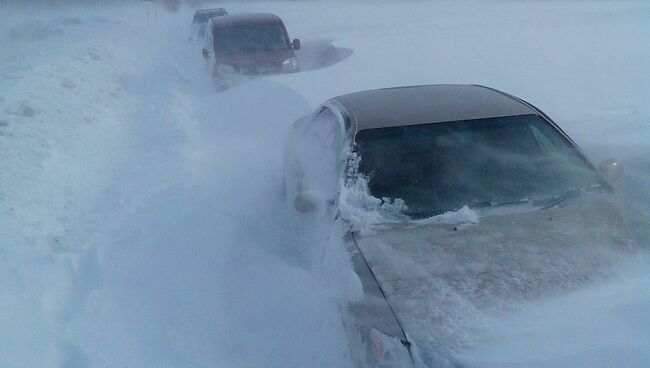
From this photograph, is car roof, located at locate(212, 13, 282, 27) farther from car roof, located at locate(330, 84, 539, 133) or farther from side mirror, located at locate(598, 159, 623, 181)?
side mirror, located at locate(598, 159, 623, 181)

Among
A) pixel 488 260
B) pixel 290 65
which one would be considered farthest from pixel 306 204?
pixel 290 65

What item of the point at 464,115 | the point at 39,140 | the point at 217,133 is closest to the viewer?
the point at 464,115

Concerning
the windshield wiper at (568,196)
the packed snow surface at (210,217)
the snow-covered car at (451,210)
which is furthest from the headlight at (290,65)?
the windshield wiper at (568,196)

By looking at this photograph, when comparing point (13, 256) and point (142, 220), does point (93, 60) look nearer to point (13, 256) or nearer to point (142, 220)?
point (142, 220)

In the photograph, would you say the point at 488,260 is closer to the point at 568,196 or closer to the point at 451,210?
the point at 451,210

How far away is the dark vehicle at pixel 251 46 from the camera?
1268 centimetres

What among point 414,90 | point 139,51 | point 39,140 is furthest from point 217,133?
point 139,51

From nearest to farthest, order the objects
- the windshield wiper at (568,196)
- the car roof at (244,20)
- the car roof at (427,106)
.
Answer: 1. the windshield wiper at (568,196)
2. the car roof at (427,106)
3. the car roof at (244,20)

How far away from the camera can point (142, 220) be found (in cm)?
576

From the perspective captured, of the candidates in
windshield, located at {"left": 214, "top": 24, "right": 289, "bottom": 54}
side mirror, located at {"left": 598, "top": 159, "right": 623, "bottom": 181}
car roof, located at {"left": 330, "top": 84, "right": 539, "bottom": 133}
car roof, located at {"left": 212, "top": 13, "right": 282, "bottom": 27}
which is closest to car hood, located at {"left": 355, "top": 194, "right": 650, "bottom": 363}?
side mirror, located at {"left": 598, "top": 159, "right": 623, "bottom": 181}

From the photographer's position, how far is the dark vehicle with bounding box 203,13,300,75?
12.7 metres

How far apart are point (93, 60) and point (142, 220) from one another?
8695 millimetres

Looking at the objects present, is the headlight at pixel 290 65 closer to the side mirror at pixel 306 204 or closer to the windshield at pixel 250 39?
the windshield at pixel 250 39

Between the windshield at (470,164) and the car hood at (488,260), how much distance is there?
8.1 inches
